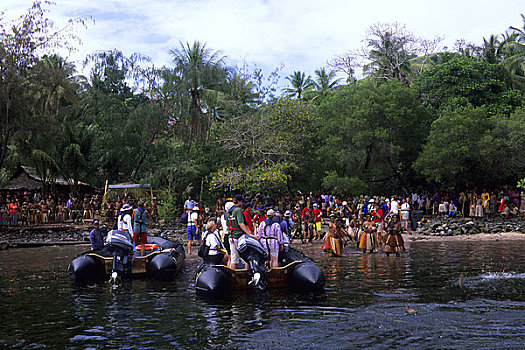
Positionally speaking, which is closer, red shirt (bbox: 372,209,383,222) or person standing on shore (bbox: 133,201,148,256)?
person standing on shore (bbox: 133,201,148,256)

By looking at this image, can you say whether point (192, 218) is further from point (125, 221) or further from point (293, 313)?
point (293, 313)

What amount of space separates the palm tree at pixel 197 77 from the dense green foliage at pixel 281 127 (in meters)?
0.09

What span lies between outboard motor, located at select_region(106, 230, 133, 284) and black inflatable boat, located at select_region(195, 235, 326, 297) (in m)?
2.16

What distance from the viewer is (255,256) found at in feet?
37.8

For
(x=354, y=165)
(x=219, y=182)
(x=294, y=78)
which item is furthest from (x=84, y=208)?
(x=294, y=78)

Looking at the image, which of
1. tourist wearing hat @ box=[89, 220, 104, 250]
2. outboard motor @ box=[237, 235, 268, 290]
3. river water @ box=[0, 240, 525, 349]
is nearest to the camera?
river water @ box=[0, 240, 525, 349]

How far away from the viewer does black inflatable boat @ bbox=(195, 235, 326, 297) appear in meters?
11.5

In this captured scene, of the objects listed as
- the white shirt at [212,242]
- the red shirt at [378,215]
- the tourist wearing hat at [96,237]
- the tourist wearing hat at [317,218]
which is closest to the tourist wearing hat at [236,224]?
the white shirt at [212,242]

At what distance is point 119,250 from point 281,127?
952 inches

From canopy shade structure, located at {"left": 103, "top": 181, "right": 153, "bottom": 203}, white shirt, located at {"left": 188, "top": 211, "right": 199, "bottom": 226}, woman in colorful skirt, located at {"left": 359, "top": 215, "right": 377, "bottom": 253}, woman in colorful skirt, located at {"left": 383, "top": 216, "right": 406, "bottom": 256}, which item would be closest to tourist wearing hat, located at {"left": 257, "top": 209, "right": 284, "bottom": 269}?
woman in colorful skirt, located at {"left": 383, "top": 216, "right": 406, "bottom": 256}

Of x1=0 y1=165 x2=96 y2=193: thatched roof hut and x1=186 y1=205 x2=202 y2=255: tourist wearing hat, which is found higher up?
x1=0 y1=165 x2=96 y2=193: thatched roof hut

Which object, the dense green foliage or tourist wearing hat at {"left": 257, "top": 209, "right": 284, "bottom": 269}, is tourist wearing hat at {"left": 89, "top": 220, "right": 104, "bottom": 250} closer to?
tourist wearing hat at {"left": 257, "top": 209, "right": 284, "bottom": 269}

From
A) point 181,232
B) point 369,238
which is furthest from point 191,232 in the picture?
point 181,232

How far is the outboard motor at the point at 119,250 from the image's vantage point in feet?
43.2
